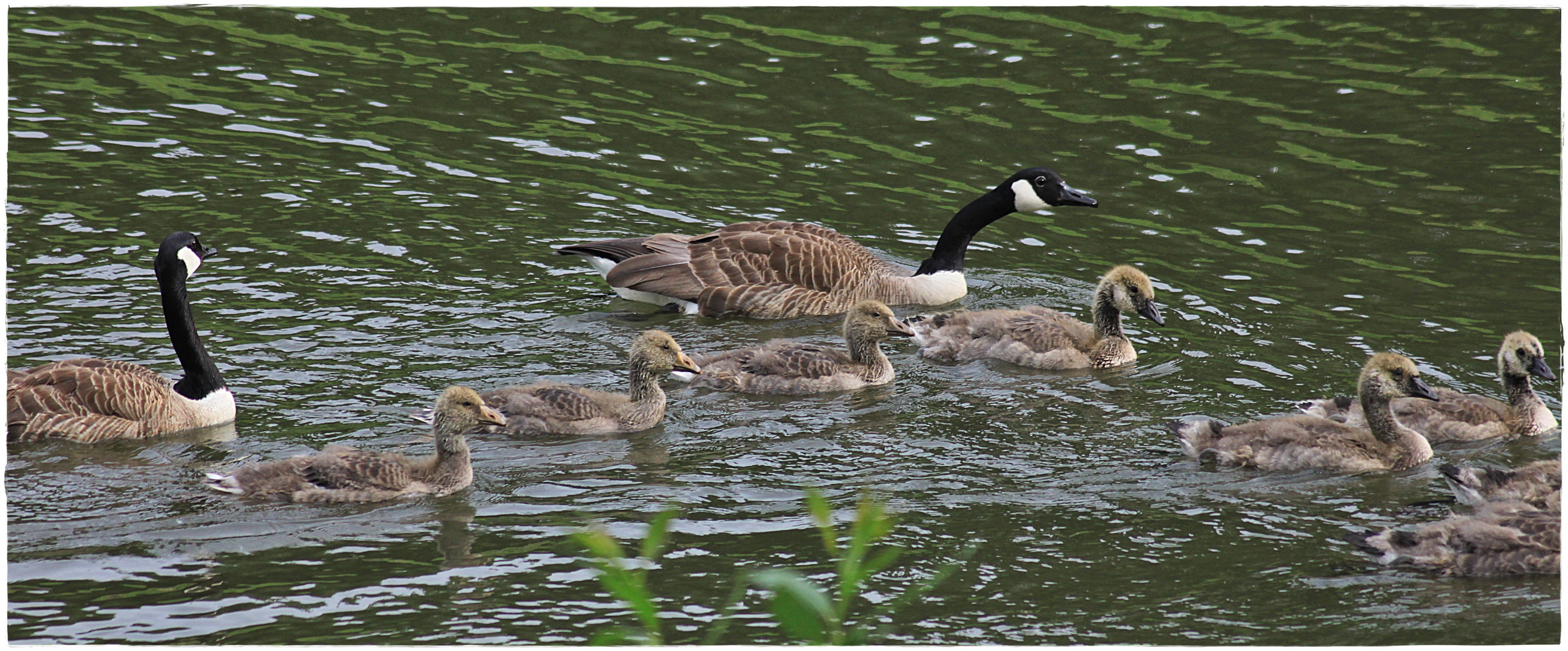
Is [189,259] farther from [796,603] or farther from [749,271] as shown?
[796,603]

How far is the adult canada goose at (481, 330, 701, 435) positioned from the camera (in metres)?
11.8

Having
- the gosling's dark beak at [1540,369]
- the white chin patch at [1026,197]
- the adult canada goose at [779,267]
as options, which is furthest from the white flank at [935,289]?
the gosling's dark beak at [1540,369]

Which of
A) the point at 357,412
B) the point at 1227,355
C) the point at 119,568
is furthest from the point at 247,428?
the point at 1227,355

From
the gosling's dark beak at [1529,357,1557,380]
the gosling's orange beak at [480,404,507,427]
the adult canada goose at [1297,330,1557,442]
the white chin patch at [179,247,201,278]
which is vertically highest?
the white chin patch at [179,247,201,278]

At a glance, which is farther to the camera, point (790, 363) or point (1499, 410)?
point (790, 363)

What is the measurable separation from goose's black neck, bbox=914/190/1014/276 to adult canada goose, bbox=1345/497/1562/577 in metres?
7.08

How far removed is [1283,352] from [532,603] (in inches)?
316

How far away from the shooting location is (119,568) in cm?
926

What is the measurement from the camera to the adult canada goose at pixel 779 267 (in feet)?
50.9

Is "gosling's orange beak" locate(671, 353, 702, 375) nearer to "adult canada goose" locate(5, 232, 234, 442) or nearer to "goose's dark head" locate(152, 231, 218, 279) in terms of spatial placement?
"adult canada goose" locate(5, 232, 234, 442)

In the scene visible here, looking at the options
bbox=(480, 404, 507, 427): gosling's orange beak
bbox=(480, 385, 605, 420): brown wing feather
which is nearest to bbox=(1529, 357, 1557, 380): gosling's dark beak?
bbox=(480, 385, 605, 420): brown wing feather

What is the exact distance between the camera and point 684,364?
486 inches

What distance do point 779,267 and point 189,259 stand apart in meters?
5.76

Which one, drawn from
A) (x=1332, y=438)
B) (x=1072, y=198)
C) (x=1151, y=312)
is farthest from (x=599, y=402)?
(x=1072, y=198)
